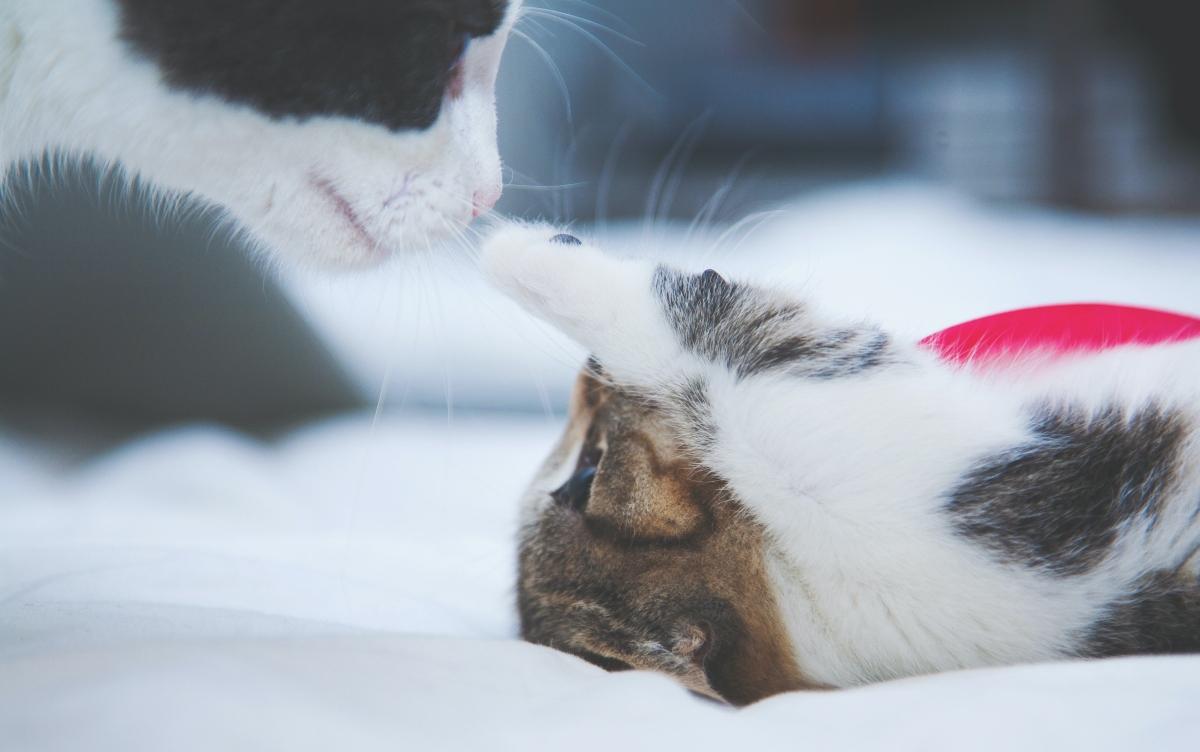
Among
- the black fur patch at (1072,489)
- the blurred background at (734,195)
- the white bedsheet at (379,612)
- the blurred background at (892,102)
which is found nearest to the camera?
the white bedsheet at (379,612)

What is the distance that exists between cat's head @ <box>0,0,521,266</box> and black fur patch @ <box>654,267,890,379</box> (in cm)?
15

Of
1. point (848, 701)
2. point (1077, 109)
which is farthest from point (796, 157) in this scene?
point (848, 701)

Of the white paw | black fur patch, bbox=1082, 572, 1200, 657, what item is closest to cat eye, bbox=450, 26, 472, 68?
the white paw

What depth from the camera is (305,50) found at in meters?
0.50

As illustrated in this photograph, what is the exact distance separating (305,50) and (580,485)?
0.32 m

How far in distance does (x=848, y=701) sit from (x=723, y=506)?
17cm

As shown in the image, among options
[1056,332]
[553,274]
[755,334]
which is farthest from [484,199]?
[1056,332]

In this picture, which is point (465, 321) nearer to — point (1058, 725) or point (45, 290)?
point (45, 290)

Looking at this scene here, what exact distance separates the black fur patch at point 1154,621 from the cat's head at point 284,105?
43 centimetres

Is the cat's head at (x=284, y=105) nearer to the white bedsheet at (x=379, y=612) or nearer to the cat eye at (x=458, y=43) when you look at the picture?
the cat eye at (x=458, y=43)

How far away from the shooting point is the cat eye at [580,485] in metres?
0.63

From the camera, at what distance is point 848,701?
0.41 metres

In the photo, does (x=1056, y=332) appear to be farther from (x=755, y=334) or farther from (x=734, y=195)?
(x=734, y=195)

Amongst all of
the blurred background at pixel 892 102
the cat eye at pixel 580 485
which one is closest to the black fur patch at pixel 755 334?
the cat eye at pixel 580 485
